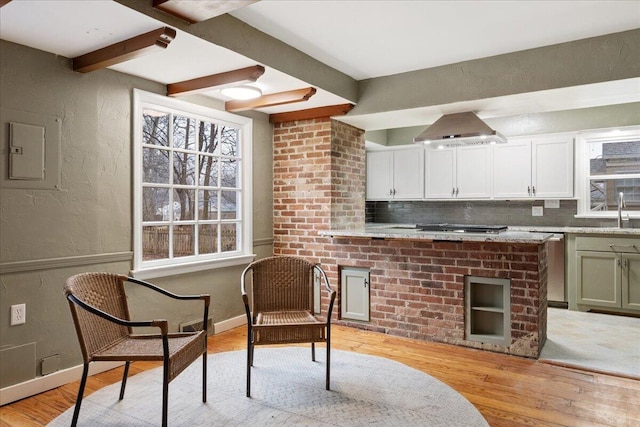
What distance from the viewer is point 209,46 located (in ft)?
Result: 8.69

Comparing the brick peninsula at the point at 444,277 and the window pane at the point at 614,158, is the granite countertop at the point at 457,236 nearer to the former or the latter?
the brick peninsula at the point at 444,277

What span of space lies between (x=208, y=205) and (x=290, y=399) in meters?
2.04

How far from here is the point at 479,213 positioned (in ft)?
20.3

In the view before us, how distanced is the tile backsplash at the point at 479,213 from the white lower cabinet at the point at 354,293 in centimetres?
272

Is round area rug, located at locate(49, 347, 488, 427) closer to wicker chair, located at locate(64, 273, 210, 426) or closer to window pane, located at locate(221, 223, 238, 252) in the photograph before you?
wicker chair, located at locate(64, 273, 210, 426)

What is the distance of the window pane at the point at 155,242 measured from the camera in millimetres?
3451

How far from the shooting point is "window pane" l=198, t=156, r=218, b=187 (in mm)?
3949

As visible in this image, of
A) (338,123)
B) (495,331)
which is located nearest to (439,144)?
(338,123)

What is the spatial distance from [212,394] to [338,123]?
113 inches

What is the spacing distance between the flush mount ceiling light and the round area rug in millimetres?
2119

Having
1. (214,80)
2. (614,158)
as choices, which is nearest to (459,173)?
(614,158)

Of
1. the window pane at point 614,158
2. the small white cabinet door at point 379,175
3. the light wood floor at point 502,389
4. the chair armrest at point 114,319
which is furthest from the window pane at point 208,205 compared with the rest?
the window pane at point 614,158

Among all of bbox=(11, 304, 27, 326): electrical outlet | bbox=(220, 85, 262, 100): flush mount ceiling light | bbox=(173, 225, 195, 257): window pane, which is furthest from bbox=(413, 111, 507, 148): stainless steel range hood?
bbox=(11, 304, 27, 326): electrical outlet

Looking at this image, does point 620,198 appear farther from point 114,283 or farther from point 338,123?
point 114,283
